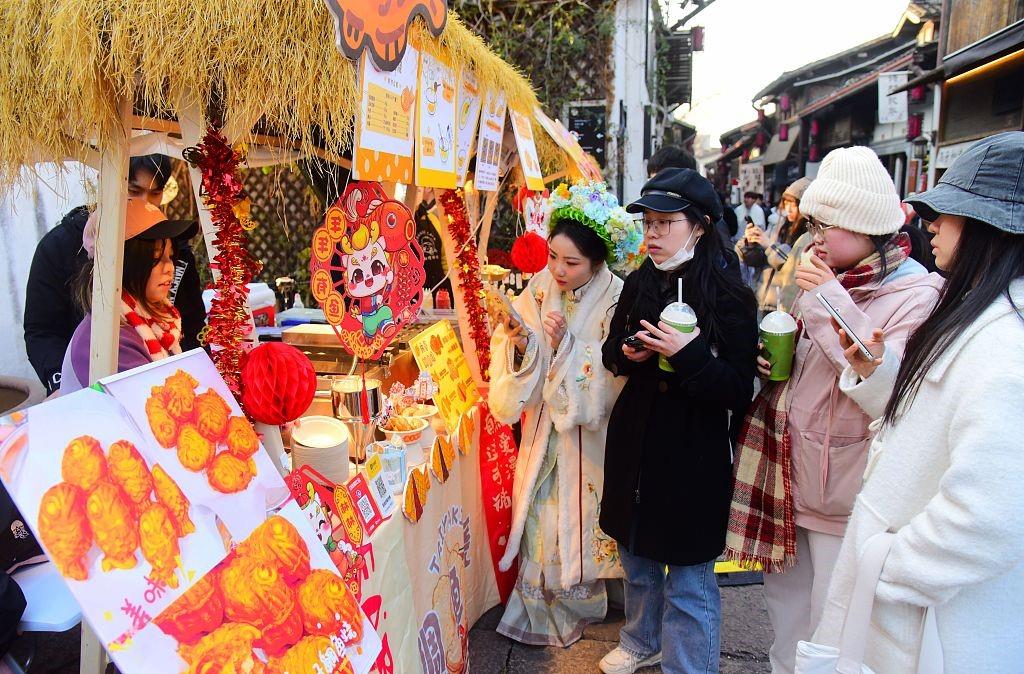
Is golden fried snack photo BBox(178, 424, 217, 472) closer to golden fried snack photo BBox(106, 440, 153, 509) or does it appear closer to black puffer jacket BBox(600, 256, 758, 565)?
golden fried snack photo BBox(106, 440, 153, 509)

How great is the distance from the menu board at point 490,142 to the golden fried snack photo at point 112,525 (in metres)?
2.30

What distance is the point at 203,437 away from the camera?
138cm

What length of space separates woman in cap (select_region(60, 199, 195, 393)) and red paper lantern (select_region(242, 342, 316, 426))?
0.44 metres

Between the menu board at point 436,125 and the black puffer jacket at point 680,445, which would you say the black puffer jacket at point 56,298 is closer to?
the menu board at point 436,125

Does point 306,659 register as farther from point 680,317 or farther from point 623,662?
point 623,662

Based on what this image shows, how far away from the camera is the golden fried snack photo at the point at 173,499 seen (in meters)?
1.22

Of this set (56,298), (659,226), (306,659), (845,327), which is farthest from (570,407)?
(56,298)

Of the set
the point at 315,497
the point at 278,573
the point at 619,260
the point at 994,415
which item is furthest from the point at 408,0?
the point at 994,415

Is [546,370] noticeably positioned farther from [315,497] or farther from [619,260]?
[315,497]

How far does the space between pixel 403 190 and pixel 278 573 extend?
3103mm

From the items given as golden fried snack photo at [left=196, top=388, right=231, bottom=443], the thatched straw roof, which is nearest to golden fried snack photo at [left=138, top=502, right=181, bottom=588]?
golden fried snack photo at [left=196, top=388, right=231, bottom=443]

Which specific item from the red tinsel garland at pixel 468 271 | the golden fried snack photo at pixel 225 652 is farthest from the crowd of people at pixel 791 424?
the golden fried snack photo at pixel 225 652

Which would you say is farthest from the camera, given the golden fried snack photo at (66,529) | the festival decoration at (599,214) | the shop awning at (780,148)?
the shop awning at (780,148)

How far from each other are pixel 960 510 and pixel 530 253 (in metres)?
2.85
